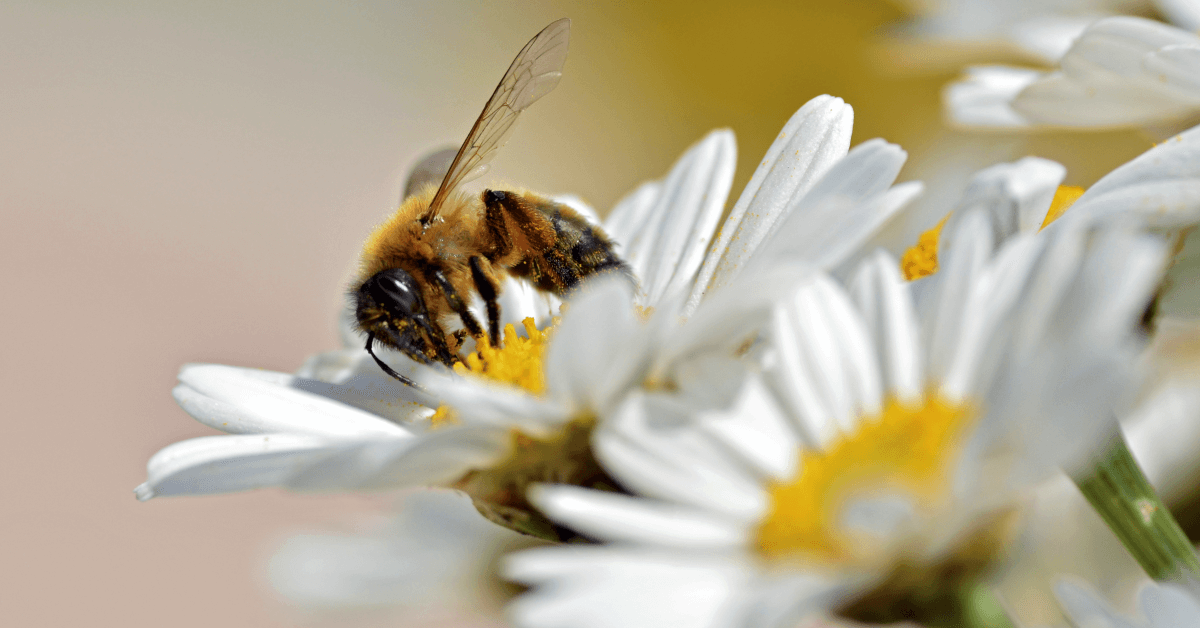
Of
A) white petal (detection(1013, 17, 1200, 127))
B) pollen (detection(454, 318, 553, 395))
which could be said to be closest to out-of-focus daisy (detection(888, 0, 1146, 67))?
white petal (detection(1013, 17, 1200, 127))

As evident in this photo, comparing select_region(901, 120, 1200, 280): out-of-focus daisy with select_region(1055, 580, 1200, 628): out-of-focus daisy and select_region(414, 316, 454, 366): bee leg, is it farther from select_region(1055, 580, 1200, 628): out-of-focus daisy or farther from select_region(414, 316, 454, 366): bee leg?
select_region(414, 316, 454, 366): bee leg

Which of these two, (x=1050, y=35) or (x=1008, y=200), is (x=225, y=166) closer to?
(x=1050, y=35)

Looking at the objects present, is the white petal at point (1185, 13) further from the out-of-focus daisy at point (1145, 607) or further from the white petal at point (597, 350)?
the white petal at point (597, 350)

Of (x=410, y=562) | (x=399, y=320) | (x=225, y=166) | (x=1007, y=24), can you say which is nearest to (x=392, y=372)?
(x=399, y=320)

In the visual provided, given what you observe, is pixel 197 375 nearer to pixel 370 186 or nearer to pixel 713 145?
pixel 713 145

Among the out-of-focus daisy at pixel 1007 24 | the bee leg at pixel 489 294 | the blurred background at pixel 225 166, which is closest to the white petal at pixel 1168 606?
the bee leg at pixel 489 294
